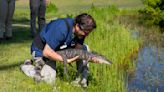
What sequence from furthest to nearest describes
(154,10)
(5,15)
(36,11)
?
(154,10)
(36,11)
(5,15)

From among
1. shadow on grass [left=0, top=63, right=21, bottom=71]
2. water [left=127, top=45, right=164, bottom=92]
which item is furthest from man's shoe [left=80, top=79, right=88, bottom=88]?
shadow on grass [left=0, top=63, right=21, bottom=71]

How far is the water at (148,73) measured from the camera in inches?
329

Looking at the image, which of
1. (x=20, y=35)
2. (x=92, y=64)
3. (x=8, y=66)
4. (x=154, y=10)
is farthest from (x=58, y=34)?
(x=154, y=10)

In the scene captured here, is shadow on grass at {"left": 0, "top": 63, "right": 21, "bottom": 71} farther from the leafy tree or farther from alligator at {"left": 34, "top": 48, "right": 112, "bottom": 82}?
the leafy tree

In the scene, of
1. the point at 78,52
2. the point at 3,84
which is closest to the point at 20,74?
the point at 3,84

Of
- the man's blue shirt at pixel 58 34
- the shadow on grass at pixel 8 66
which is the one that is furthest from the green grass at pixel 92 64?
the man's blue shirt at pixel 58 34

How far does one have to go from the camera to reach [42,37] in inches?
270

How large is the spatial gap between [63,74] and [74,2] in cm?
1622

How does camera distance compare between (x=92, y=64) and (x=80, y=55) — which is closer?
(x=80, y=55)

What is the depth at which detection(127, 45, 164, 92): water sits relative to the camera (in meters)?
8.36

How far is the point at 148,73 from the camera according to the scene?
9.29 meters

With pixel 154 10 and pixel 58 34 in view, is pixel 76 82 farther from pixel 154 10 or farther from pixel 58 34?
pixel 154 10

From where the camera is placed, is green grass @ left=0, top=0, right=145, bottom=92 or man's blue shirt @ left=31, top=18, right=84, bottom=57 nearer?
man's blue shirt @ left=31, top=18, right=84, bottom=57

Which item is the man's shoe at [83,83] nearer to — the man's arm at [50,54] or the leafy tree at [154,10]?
the man's arm at [50,54]
